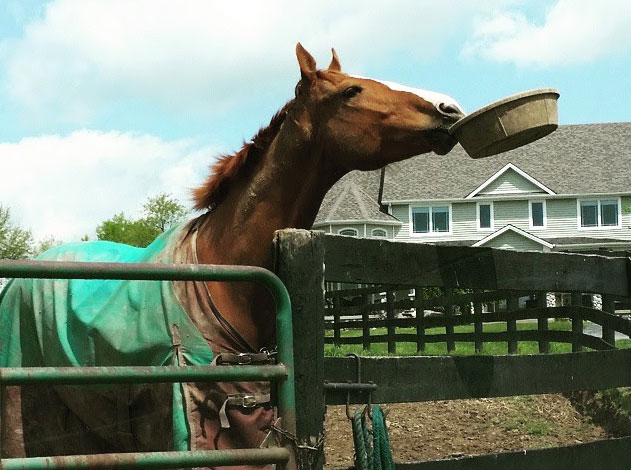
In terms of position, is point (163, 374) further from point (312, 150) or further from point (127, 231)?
point (127, 231)

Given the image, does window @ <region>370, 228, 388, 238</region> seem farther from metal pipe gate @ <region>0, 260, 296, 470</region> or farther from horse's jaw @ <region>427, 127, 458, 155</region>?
metal pipe gate @ <region>0, 260, 296, 470</region>

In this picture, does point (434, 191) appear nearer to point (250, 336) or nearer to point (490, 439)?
point (490, 439)

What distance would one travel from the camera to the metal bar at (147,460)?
7.98 feet

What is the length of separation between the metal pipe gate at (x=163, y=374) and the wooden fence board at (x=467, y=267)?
0.52 meters

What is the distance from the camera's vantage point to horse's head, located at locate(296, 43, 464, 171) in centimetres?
414

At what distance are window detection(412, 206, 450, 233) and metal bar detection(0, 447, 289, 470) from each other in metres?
42.3

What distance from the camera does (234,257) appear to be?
4.16m

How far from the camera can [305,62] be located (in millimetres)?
4465

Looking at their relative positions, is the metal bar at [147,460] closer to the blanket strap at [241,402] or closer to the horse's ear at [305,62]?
the blanket strap at [241,402]

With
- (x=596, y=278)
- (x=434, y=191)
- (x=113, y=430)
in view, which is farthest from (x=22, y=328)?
(x=434, y=191)

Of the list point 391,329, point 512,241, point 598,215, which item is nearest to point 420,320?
point 391,329

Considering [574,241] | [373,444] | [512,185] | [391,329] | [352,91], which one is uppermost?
[512,185]

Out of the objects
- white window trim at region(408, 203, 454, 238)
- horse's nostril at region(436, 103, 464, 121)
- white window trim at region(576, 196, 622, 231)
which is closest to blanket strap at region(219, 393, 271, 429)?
horse's nostril at region(436, 103, 464, 121)

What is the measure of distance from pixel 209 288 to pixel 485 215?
41.3 meters
